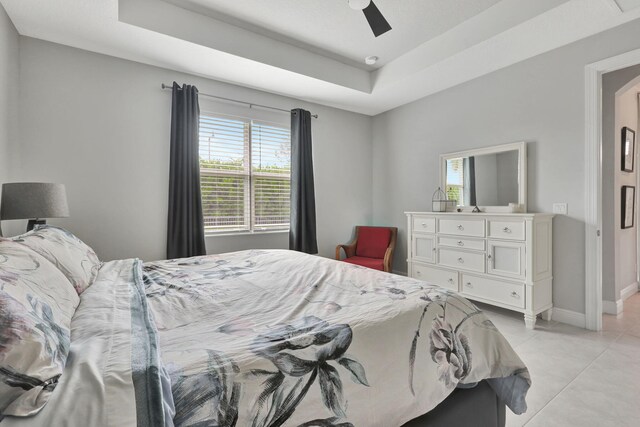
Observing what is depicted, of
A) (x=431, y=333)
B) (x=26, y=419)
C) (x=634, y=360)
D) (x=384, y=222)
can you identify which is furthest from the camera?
(x=384, y=222)

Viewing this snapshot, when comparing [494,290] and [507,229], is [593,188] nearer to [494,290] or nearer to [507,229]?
[507,229]

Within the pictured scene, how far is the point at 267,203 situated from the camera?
3938mm

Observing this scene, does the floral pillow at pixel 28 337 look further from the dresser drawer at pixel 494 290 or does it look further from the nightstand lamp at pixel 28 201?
the dresser drawer at pixel 494 290

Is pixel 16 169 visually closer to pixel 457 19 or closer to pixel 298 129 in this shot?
pixel 298 129

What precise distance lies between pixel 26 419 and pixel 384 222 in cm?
444

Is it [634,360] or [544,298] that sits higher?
[544,298]

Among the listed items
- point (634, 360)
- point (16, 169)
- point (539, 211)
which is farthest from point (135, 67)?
point (634, 360)

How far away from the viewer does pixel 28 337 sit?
63cm

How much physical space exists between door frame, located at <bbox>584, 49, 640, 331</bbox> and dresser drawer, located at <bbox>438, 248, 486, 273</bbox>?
33.9 inches

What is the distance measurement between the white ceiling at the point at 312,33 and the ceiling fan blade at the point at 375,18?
0.84 m

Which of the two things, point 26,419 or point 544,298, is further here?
point 544,298

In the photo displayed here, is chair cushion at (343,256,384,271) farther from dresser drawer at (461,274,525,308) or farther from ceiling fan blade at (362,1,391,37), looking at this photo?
ceiling fan blade at (362,1,391,37)

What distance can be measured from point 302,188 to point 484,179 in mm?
2176

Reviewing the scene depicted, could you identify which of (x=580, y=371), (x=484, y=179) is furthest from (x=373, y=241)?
(x=580, y=371)
